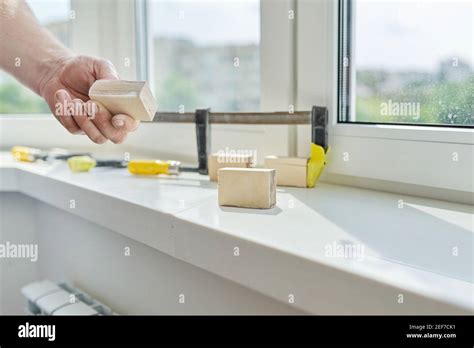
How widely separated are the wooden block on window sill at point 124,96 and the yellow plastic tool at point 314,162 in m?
0.27

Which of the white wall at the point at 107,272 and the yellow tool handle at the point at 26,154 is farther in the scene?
the yellow tool handle at the point at 26,154

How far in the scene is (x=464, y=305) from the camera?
376 millimetres

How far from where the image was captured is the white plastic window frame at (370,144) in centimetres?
65

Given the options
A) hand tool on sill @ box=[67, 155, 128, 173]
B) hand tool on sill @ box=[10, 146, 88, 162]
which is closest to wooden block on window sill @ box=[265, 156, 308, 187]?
hand tool on sill @ box=[67, 155, 128, 173]

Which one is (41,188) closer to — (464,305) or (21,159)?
(21,159)

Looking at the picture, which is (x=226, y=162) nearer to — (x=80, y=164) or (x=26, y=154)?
(x=80, y=164)

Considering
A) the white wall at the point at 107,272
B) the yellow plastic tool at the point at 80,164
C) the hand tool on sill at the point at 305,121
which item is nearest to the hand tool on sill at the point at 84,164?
the yellow plastic tool at the point at 80,164

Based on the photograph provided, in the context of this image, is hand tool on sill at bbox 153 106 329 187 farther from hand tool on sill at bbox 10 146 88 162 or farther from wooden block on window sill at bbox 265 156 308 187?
hand tool on sill at bbox 10 146 88 162

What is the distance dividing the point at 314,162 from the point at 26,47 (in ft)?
1.63

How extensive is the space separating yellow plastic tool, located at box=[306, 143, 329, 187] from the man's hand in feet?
0.89

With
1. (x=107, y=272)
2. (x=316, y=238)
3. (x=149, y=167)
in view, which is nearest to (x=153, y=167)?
(x=149, y=167)

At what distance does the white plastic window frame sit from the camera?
2.13 feet

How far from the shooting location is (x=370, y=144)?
0.74 m

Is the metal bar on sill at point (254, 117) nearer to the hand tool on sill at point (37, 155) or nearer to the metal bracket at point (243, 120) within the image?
the metal bracket at point (243, 120)
